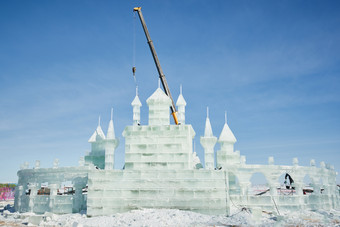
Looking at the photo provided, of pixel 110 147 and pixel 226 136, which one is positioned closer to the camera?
pixel 110 147

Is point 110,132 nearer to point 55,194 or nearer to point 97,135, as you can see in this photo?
point 97,135

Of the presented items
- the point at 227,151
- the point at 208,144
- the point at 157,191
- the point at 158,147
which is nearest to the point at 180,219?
the point at 157,191

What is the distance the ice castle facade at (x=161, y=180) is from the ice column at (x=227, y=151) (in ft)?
4.72

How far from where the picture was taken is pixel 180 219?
17.9 meters

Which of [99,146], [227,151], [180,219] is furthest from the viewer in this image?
[99,146]

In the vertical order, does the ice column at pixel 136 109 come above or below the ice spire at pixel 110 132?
above

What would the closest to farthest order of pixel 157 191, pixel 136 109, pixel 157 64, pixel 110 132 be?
pixel 157 191 < pixel 136 109 < pixel 110 132 < pixel 157 64

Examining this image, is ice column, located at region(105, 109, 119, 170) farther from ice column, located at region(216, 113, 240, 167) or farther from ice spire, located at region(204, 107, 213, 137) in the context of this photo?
ice column, located at region(216, 113, 240, 167)

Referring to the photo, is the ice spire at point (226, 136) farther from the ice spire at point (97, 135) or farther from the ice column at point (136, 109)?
the ice spire at point (97, 135)

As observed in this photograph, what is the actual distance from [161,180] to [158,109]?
20.1 ft

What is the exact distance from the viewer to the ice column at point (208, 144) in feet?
74.4

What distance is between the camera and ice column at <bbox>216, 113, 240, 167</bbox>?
2639 centimetres

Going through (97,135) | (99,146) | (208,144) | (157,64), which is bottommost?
(208,144)

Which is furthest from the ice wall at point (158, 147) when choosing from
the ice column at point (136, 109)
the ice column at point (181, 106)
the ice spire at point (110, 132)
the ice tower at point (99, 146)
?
the ice tower at point (99, 146)
